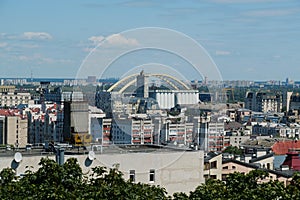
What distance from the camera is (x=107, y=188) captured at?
209 inches

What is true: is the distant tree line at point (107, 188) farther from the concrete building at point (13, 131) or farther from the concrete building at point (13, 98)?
the concrete building at point (13, 98)

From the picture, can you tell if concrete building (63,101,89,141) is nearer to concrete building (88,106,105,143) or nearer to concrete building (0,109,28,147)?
concrete building (88,106,105,143)

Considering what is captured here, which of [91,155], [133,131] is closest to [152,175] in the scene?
[91,155]

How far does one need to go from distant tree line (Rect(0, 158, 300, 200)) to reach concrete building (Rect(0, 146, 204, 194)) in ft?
3.13

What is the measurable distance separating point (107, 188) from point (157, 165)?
2070 millimetres

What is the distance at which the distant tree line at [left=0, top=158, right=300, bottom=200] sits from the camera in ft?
17.2

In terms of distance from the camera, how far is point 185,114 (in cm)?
805

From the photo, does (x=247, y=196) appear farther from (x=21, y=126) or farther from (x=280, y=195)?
(x=21, y=126)

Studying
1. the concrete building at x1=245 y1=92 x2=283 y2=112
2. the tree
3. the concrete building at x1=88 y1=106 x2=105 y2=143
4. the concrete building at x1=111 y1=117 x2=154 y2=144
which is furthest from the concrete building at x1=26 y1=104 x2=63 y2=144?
the concrete building at x1=245 y1=92 x2=283 y2=112

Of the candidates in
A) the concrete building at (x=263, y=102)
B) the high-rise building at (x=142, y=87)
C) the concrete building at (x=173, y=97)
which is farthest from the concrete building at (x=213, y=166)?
the concrete building at (x=263, y=102)

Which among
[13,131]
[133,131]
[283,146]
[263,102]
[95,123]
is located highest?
[263,102]

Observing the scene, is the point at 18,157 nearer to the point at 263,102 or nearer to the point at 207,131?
the point at 207,131

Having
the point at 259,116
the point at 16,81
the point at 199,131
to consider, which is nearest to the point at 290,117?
the point at 259,116

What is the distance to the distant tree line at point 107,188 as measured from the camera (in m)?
5.23
